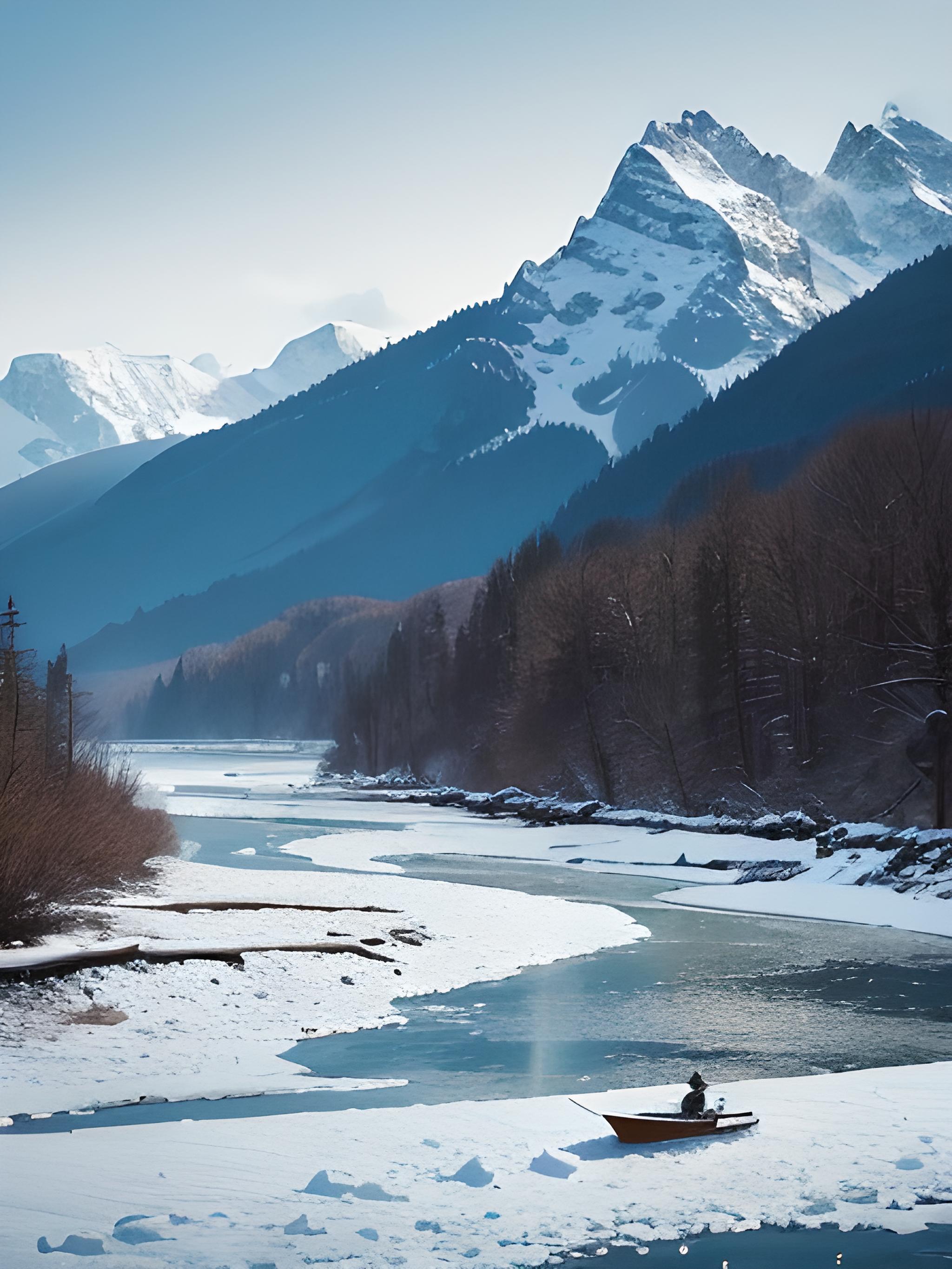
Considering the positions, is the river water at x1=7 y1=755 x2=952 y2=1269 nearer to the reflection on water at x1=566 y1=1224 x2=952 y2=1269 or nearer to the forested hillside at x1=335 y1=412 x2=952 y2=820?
the reflection on water at x1=566 y1=1224 x2=952 y2=1269

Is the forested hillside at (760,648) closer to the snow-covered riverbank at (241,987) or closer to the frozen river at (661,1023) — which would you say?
the frozen river at (661,1023)

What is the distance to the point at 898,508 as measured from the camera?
5834 cm

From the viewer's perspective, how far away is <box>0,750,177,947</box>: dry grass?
2314 centimetres

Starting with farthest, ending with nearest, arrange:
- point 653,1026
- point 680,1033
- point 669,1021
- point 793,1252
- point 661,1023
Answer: point 669,1021, point 661,1023, point 653,1026, point 680,1033, point 793,1252

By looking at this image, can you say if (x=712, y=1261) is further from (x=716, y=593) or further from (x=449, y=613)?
(x=449, y=613)

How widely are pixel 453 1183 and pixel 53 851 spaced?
47.4ft

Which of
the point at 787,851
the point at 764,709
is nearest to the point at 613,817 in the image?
the point at 764,709

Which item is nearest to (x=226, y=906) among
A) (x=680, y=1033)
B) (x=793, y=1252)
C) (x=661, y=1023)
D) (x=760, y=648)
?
(x=661, y=1023)

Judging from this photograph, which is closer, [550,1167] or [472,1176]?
[472,1176]

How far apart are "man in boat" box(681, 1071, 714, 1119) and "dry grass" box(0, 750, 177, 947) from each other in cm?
1313

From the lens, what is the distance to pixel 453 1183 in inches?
502

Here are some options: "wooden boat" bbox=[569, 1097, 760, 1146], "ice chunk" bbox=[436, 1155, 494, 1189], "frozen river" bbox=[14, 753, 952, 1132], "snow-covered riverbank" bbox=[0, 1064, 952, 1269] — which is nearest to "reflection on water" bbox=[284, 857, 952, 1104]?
"frozen river" bbox=[14, 753, 952, 1132]

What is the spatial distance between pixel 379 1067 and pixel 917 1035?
8186 millimetres

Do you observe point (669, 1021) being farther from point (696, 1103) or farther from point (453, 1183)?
point (453, 1183)
